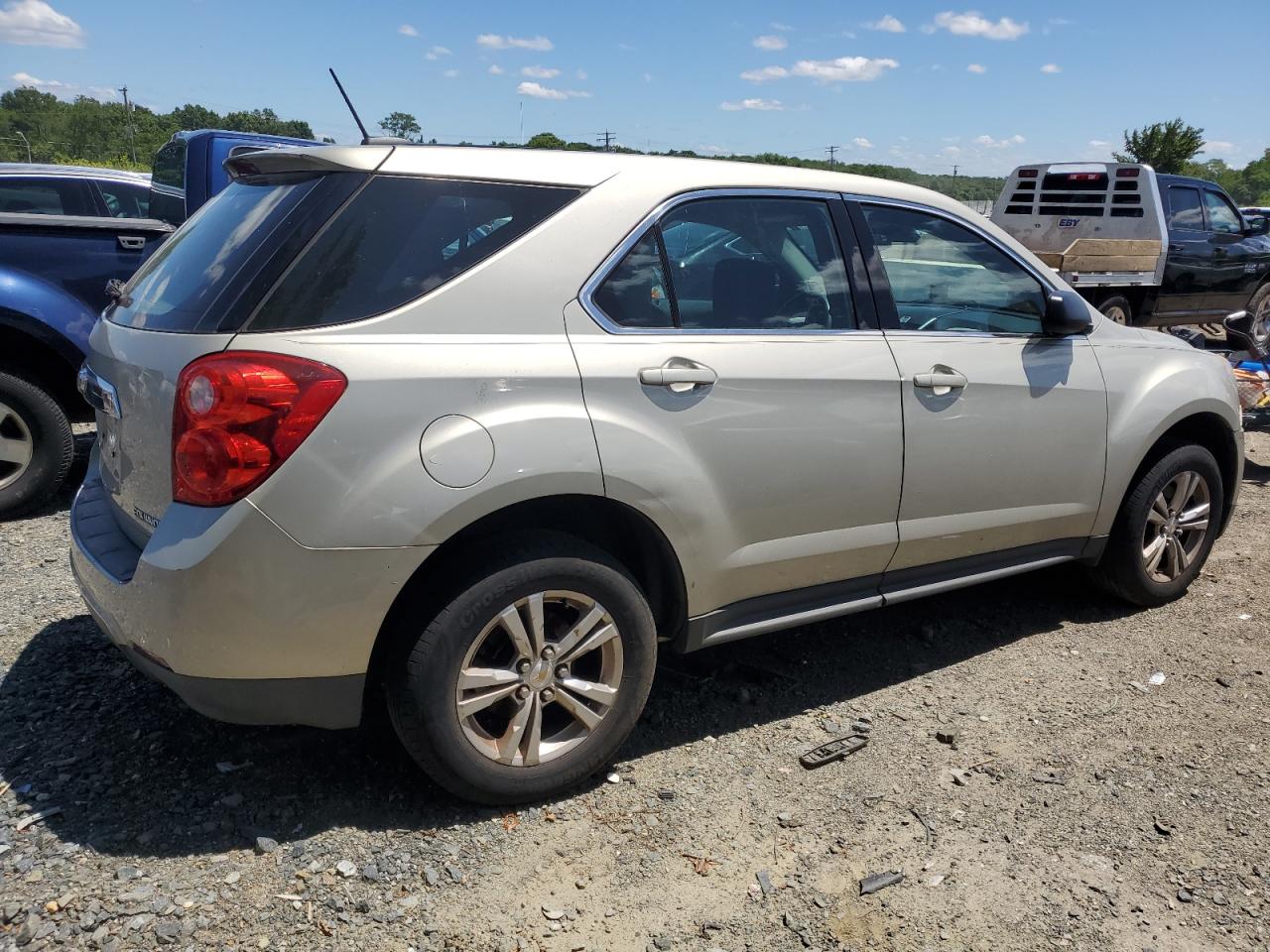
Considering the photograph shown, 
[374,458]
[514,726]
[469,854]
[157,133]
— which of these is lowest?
[469,854]

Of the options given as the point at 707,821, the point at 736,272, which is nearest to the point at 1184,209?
the point at 736,272

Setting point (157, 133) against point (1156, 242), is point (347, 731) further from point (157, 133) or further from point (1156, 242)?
point (157, 133)

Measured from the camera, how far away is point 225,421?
2.38m

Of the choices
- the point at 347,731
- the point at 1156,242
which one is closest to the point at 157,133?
the point at 1156,242

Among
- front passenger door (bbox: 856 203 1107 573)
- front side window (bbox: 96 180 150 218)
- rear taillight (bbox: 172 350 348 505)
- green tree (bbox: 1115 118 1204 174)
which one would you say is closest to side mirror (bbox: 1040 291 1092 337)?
front passenger door (bbox: 856 203 1107 573)

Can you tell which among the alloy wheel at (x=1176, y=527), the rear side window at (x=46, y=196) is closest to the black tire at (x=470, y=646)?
the alloy wheel at (x=1176, y=527)

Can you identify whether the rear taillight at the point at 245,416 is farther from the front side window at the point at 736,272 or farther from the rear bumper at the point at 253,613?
the front side window at the point at 736,272

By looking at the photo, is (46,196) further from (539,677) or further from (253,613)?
(539,677)

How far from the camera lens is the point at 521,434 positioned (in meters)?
2.61

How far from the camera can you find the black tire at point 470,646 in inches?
Answer: 103

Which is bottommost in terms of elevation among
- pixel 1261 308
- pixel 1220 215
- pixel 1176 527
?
pixel 1176 527

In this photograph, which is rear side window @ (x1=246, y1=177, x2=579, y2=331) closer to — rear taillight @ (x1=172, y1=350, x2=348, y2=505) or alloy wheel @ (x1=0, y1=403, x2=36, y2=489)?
rear taillight @ (x1=172, y1=350, x2=348, y2=505)

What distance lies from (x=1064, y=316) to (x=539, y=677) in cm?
244

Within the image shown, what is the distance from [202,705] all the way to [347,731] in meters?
0.78
